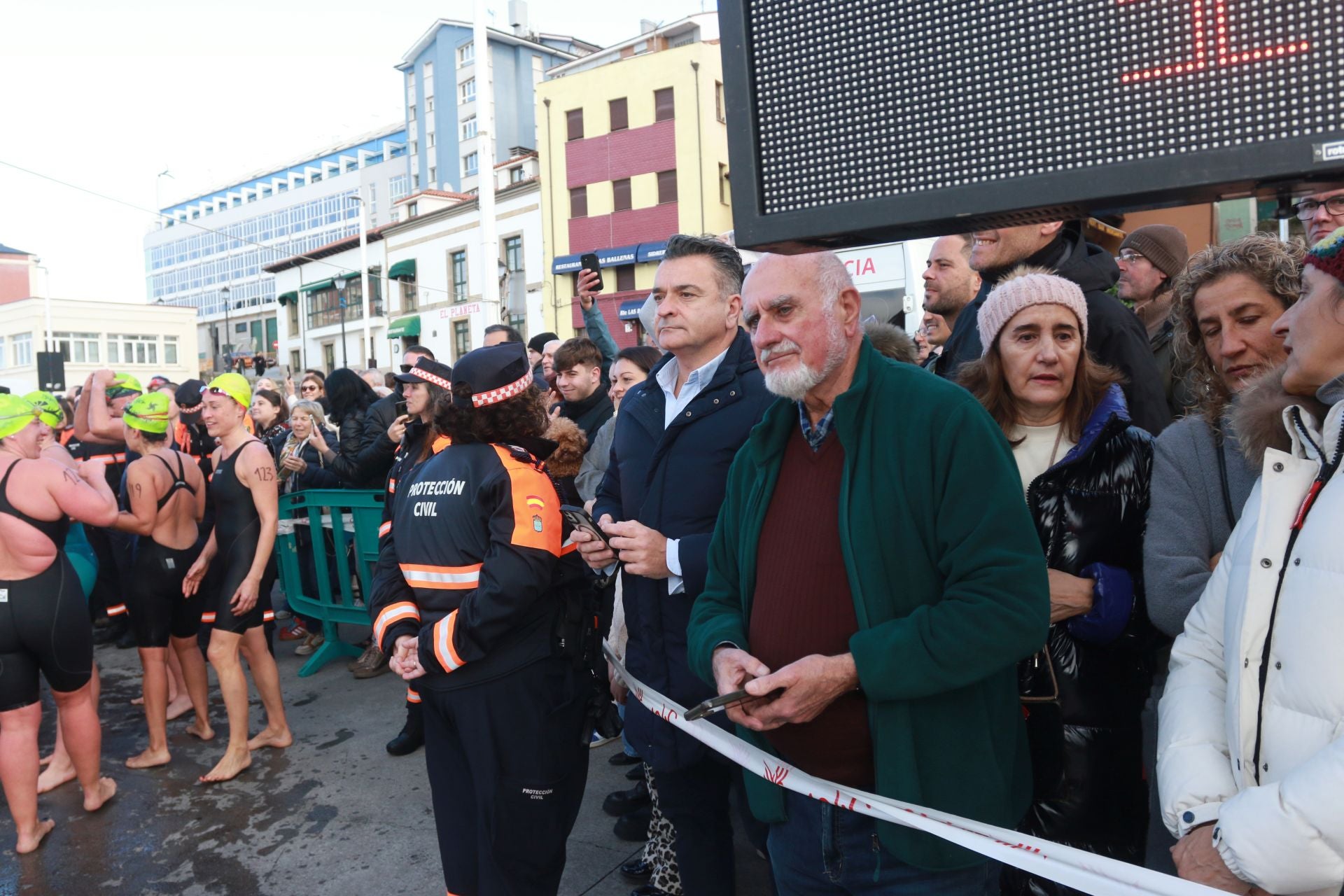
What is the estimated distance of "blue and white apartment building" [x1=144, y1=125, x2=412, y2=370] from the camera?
7281 cm

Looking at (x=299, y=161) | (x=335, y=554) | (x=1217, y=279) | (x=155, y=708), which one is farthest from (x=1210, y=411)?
(x=299, y=161)

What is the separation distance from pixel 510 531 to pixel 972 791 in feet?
5.39

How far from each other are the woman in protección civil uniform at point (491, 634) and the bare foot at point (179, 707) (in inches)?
162

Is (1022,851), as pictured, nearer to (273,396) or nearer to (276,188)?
(273,396)

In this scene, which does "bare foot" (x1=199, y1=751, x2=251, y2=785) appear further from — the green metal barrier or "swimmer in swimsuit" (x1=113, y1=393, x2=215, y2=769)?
the green metal barrier

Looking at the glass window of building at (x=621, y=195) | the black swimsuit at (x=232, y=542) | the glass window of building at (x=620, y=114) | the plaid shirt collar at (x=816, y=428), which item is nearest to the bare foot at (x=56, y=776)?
the black swimsuit at (x=232, y=542)

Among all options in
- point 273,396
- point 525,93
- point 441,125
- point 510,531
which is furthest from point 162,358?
point 510,531

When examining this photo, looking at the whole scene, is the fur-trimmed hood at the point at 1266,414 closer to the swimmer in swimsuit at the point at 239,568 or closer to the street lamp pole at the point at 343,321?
the swimmer in swimsuit at the point at 239,568

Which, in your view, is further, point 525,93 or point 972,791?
point 525,93

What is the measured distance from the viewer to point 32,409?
4.75m

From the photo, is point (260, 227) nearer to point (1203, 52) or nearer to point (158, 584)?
point (158, 584)

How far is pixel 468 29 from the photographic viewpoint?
180 feet

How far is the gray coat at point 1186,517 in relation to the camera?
2.22 metres

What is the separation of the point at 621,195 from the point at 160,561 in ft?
99.3
